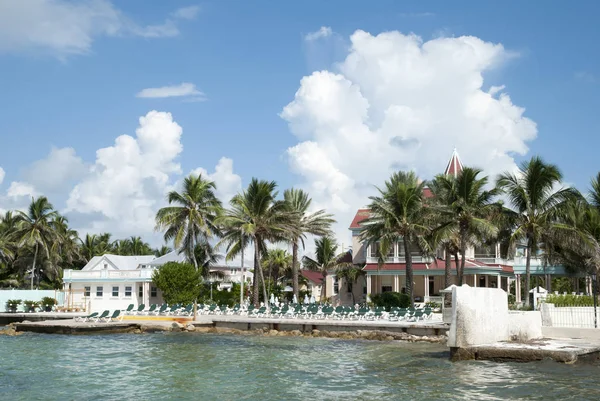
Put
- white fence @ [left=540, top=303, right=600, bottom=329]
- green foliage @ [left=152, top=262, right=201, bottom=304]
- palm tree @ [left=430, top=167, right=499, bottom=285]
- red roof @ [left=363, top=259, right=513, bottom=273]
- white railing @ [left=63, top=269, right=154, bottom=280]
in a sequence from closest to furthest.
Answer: white fence @ [left=540, top=303, right=600, bottom=329] → palm tree @ [left=430, top=167, right=499, bottom=285] → green foliage @ [left=152, top=262, right=201, bottom=304] → red roof @ [left=363, top=259, right=513, bottom=273] → white railing @ [left=63, top=269, right=154, bottom=280]

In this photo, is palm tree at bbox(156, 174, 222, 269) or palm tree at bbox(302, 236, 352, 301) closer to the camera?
palm tree at bbox(156, 174, 222, 269)

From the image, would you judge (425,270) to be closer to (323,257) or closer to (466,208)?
(466,208)

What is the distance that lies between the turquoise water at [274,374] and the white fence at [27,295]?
24963mm

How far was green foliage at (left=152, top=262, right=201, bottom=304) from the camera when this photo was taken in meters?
48.1

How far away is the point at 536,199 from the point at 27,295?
39.7 meters

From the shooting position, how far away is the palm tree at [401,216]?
41.0 metres

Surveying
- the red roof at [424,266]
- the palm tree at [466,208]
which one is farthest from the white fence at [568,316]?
the red roof at [424,266]

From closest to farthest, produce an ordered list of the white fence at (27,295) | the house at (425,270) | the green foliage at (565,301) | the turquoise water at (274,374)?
the turquoise water at (274,374), the green foliage at (565,301), the house at (425,270), the white fence at (27,295)

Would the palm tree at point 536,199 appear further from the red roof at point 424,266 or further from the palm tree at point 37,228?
the palm tree at point 37,228

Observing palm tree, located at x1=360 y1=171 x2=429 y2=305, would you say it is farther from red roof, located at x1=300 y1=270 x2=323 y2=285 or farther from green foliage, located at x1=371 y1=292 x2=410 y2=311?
red roof, located at x1=300 y1=270 x2=323 y2=285

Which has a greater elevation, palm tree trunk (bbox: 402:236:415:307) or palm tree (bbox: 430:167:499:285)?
palm tree (bbox: 430:167:499:285)

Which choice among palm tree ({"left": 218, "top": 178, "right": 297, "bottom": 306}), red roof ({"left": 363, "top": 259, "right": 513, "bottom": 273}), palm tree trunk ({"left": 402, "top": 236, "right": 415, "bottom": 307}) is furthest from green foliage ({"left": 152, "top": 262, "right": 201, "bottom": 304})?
palm tree trunk ({"left": 402, "top": 236, "right": 415, "bottom": 307})

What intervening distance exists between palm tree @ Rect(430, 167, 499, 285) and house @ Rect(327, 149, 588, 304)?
8216 millimetres

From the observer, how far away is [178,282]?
48156 millimetres
